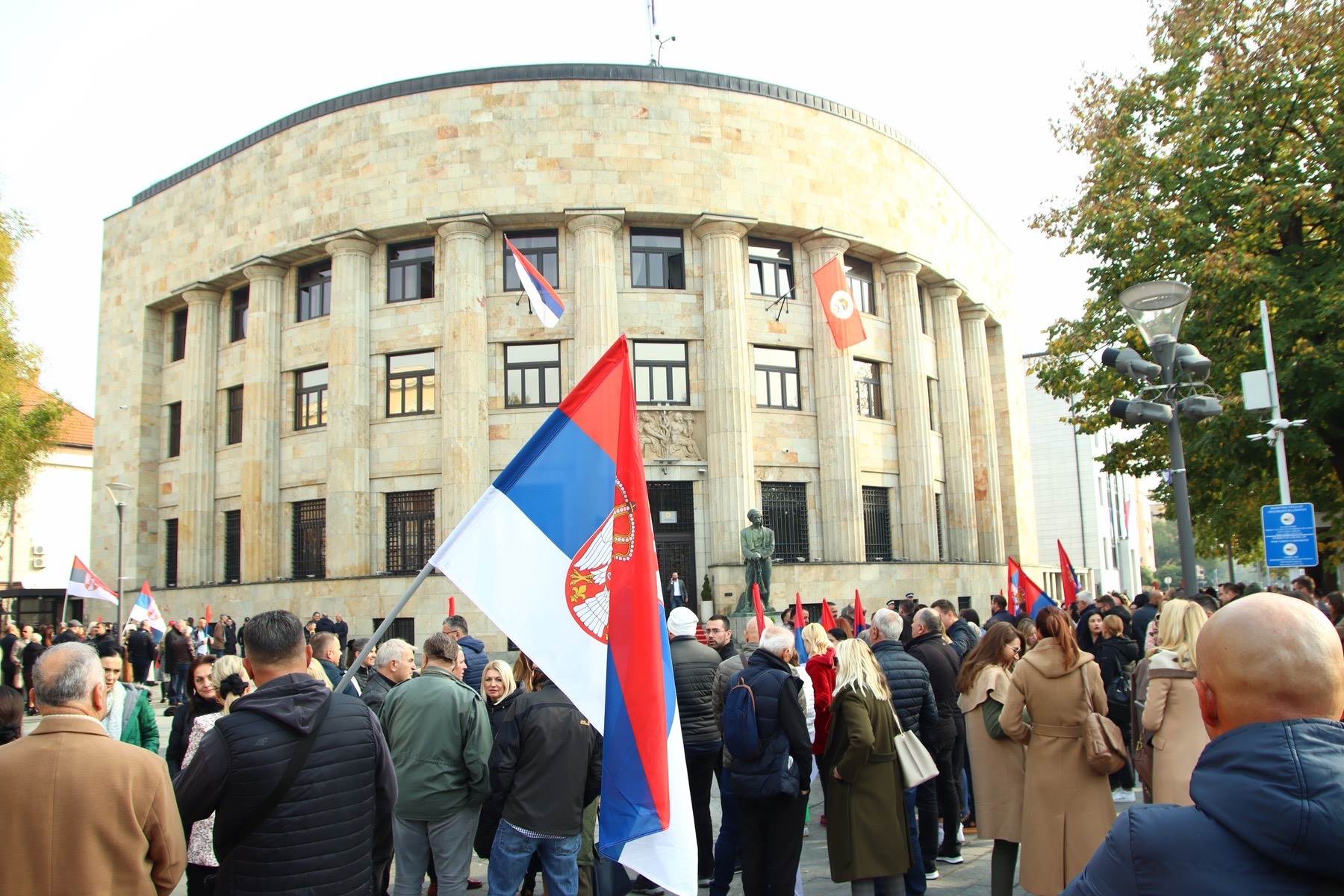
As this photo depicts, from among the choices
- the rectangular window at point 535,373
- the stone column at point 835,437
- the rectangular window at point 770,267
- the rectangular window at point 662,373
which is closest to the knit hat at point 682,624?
the rectangular window at point 662,373

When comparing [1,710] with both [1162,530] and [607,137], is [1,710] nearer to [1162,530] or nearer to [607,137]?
[607,137]

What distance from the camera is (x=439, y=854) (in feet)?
19.8

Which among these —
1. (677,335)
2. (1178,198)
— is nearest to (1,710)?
(1178,198)

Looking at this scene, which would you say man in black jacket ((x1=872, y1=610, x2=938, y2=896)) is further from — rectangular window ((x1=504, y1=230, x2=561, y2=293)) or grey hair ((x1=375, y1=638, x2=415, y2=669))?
rectangular window ((x1=504, y1=230, x2=561, y2=293))

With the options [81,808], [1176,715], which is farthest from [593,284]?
[81,808]

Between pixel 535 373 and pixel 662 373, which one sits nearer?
pixel 535 373

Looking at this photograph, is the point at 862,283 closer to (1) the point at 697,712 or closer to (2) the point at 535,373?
(2) the point at 535,373

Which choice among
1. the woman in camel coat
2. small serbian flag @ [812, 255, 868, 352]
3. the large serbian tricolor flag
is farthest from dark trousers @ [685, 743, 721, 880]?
small serbian flag @ [812, 255, 868, 352]

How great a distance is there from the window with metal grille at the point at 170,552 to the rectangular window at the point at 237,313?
6949 mm

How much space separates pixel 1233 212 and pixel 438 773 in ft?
66.2

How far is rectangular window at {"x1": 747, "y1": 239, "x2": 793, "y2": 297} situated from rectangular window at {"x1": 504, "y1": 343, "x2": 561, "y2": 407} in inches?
256

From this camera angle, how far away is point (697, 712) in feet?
24.7

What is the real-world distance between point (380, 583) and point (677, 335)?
11.0 meters

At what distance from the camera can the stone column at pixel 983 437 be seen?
118 ft
